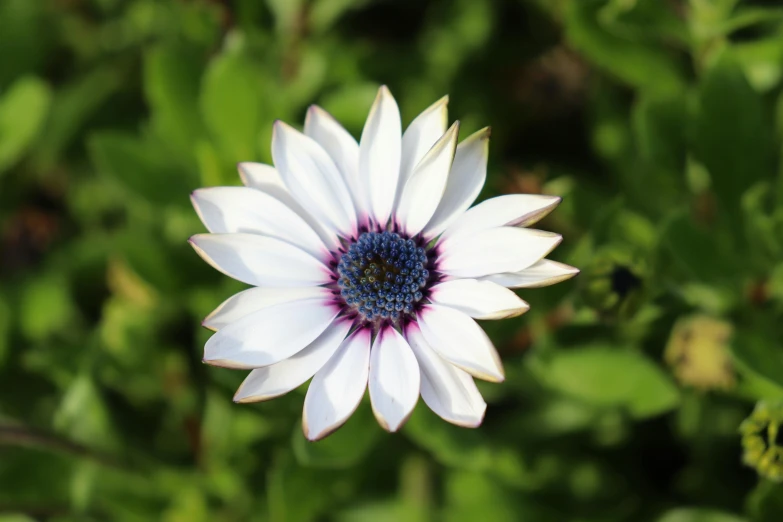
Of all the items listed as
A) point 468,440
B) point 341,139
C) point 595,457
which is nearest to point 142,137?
point 341,139

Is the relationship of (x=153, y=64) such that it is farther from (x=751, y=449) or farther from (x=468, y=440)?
(x=751, y=449)

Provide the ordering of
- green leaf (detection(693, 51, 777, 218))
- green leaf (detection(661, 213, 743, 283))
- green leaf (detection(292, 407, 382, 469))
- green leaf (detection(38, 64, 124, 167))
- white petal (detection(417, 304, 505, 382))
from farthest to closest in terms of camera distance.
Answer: green leaf (detection(38, 64, 124, 167))
green leaf (detection(693, 51, 777, 218))
green leaf (detection(661, 213, 743, 283))
green leaf (detection(292, 407, 382, 469))
white petal (detection(417, 304, 505, 382))

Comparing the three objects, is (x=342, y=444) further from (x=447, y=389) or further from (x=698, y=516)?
(x=698, y=516)

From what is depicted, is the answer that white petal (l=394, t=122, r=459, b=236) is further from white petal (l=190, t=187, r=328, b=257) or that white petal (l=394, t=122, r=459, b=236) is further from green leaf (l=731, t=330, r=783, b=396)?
green leaf (l=731, t=330, r=783, b=396)

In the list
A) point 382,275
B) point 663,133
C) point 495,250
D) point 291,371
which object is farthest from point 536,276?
point 663,133

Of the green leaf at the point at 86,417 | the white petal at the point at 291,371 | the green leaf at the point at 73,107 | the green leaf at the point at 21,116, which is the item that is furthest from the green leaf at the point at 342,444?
the green leaf at the point at 73,107

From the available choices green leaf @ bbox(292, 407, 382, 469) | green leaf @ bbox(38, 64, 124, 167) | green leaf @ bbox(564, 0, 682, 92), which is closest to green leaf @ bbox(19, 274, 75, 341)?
green leaf @ bbox(38, 64, 124, 167)
